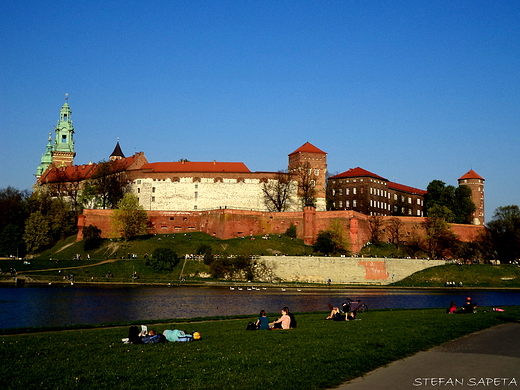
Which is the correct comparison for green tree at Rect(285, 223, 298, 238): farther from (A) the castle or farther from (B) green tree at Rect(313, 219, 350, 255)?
(B) green tree at Rect(313, 219, 350, 255)

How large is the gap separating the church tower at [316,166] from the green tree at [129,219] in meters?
23.3

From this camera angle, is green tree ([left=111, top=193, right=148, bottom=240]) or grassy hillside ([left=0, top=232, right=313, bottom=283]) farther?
green tree ([left=111, top=193, right=148, bottom=240])

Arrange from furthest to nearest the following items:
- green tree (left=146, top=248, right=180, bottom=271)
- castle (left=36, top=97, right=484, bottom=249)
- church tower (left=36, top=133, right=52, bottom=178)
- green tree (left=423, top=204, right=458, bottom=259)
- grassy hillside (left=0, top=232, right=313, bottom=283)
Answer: church tower (left=36, top=133, right=52, bottom=178) → castle (left=36, top=97, right=484, bottom=249) → green tree (left=423, top=204, right=458, bottom=259) → green tree (left=146, top=248, right=180, bottom=271) → grassy hillside (left=0, top=232, right=313, bottom=283)

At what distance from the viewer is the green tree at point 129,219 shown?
6431cm

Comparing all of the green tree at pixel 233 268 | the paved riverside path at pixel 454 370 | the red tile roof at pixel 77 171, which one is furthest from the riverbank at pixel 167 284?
the paved riverside path at pixel 454 370

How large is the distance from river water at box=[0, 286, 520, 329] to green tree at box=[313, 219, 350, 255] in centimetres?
1103

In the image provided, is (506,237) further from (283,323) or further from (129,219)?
(283,323)

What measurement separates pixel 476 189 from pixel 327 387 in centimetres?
8192

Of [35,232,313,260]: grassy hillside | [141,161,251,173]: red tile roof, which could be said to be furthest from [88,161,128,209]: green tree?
[35,232,313,260]: grassy hillside

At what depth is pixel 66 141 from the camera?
10488 cm

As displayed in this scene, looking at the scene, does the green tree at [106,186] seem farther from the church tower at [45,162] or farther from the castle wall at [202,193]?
the church tower at [45,162]

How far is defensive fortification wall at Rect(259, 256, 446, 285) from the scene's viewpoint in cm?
5428

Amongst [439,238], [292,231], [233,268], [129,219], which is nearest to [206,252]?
[233,268]

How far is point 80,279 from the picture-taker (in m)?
49.9
